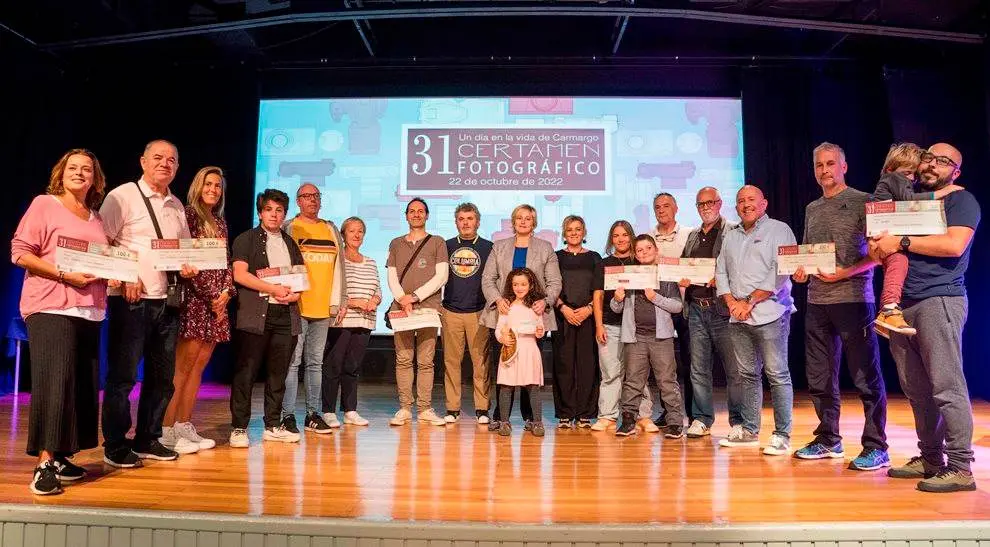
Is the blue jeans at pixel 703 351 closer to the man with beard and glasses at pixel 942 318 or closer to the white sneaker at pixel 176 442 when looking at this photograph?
the man with beard and glasses at pixel 942 318

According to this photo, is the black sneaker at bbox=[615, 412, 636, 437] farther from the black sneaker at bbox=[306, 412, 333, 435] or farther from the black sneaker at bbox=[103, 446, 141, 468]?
the black sneaker at bbox=[103, 446, 141, 468]

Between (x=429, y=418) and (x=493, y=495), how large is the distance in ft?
6.79

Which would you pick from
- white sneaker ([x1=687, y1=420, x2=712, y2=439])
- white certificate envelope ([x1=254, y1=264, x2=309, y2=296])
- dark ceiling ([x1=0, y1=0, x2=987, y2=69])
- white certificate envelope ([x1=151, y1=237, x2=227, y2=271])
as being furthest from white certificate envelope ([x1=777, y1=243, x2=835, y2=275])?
dark ceiling ([x1=0, y1=0, x2=987, y2=69])

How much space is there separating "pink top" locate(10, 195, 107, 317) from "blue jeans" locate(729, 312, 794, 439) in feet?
10.8

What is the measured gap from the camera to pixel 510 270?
14.8 feet

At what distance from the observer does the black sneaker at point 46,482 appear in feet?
8.36

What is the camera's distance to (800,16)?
21.6 feet

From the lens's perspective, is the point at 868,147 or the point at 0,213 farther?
the point at 868,147

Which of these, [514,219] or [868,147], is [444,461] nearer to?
[514,219]

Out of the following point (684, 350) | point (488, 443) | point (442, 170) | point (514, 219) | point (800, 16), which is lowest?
point (488, 443)

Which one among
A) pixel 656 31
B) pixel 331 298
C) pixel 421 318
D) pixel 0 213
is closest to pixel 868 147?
pixel 656 31

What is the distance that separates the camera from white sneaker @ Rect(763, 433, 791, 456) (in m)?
3.52

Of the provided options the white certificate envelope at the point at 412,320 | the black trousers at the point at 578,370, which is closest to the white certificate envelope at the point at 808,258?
the black trousers at the point at 578,370

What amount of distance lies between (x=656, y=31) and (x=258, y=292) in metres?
5.72
